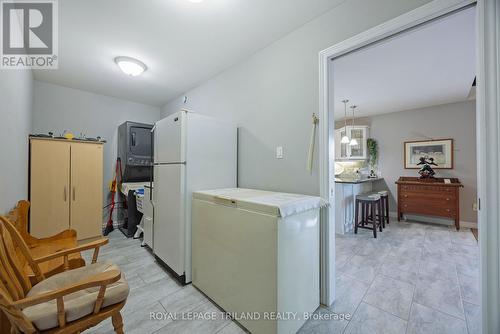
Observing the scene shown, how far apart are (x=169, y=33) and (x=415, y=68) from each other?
128 inches

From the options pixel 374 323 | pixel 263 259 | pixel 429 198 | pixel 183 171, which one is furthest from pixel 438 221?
pixel 183 171

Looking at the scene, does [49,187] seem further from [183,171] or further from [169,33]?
[169,33]

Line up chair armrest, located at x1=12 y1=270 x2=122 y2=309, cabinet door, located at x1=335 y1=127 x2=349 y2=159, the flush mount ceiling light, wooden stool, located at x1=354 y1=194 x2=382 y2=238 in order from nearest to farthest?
chair armrest, located at x1=12 y1=270 x2=122 y2=309 < the flush mount ceiling light < wooden stool, located at x1=354 y1=194 x2=382 y2=238 < cabinet door, located at x1=335 y1=127 x2=349 y2=159

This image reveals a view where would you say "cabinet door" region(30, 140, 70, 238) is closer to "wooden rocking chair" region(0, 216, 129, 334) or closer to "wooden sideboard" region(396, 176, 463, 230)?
"wooden rocking chair" region(0, 216, 129, 334)

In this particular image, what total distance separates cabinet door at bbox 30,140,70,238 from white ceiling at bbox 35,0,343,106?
3.87ft

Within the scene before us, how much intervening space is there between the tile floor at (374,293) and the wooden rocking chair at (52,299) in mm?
507

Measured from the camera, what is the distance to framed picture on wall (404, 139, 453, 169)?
427 cm

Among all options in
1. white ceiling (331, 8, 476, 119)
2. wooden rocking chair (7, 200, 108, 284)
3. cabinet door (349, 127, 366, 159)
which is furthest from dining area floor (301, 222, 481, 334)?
cabinet door (349, 127, 366, 159)

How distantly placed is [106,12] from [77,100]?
2.59 metres

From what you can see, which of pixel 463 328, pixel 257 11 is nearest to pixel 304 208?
pixel 463 328

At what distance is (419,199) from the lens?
14.1ft

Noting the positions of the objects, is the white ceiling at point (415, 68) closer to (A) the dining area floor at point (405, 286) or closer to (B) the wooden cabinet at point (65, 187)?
(A) the dining area floor at point (405, 286)

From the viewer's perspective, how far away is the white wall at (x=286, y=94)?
1.61 metres

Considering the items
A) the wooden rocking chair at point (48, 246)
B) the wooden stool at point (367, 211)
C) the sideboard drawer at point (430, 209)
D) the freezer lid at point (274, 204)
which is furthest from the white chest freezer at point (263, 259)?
the sideboard drawer at point (430, 209)
